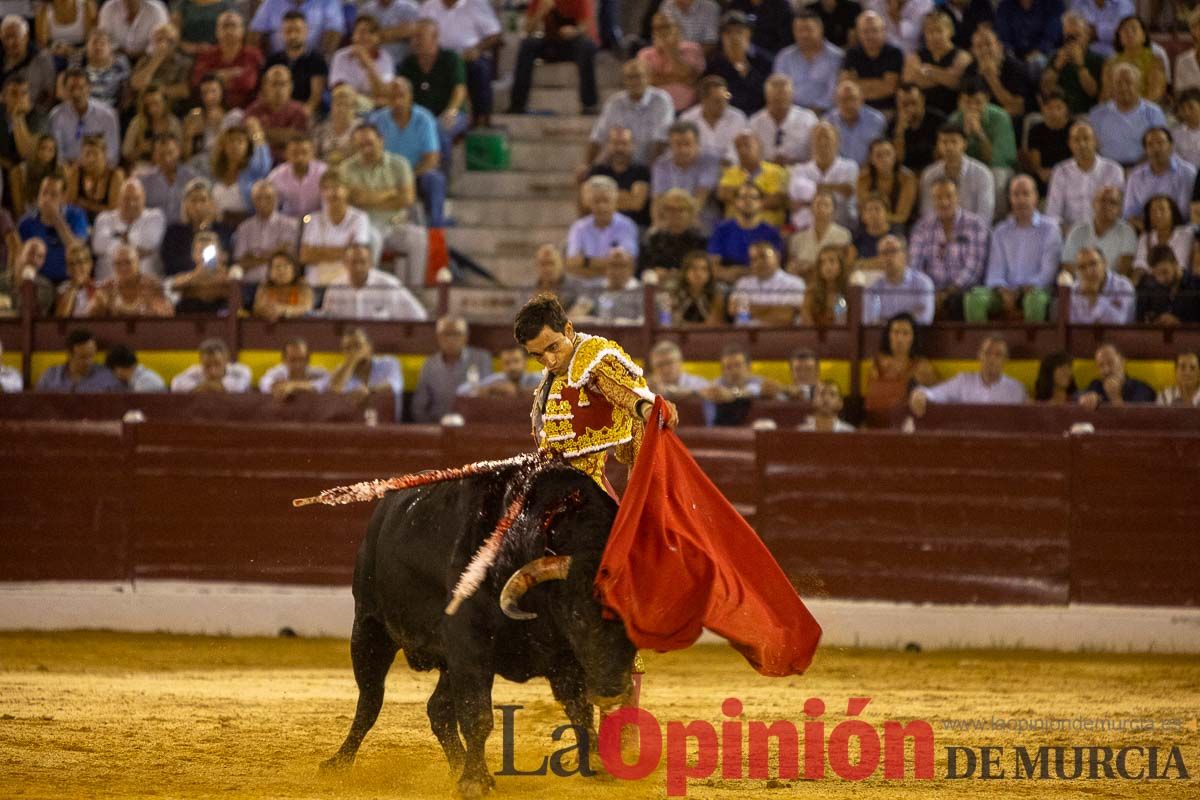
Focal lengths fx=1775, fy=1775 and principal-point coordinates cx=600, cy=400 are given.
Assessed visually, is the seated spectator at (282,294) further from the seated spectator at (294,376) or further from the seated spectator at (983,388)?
the seated spectator at (983,388)

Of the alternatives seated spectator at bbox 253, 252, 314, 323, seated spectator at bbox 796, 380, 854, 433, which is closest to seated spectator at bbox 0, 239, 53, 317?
seated spectator at bbox 253, 252, 314, 323

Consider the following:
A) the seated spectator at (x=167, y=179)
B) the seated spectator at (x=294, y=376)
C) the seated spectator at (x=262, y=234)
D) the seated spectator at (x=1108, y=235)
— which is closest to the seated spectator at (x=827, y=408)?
the seated spectator at (x=1108, y=235)

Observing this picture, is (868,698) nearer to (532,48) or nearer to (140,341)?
(140,341)

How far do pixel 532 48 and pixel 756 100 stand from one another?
181 cm

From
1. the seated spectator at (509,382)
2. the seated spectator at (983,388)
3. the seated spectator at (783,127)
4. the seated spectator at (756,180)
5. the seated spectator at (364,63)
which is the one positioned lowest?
the seated spectator at (509,382)

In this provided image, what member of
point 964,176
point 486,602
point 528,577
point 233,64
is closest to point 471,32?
point 233,64

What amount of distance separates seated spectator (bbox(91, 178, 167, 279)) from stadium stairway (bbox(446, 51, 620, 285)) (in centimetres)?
190

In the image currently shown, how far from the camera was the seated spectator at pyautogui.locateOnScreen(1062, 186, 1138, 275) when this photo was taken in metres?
10.0

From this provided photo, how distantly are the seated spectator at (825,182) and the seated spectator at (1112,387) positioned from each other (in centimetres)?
197

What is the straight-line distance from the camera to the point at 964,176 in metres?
10.5

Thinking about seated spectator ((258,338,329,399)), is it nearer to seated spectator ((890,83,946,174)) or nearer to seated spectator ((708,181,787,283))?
seated spectator ((708,181,787,283))

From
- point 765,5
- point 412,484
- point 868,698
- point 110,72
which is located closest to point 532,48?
point 765,5

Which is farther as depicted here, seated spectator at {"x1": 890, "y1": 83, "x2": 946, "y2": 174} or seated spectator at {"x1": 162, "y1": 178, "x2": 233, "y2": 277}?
seated spectator at {"x1": 162, "y1": 178, "x2": 233, "y2": 277}

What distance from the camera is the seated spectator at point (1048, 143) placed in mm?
10891
